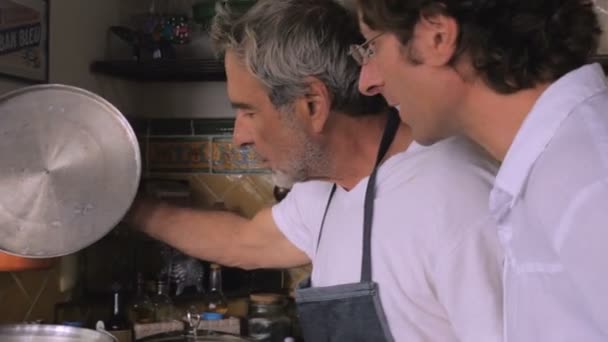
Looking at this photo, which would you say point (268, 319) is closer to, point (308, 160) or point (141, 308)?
point (141, 308)

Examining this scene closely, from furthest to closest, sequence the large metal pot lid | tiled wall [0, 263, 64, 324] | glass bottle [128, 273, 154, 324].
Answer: glass bottle [128, 273, 154, 324] → tiled wall [0, 263, 64, 324] → the large metal pot lid

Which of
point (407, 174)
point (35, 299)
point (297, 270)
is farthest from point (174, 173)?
point (407, 174)

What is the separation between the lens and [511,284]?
0.79m

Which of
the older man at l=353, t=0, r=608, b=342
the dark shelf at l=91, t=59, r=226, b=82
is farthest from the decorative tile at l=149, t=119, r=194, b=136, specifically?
the older man at l=353, t=0, r=608, b=342

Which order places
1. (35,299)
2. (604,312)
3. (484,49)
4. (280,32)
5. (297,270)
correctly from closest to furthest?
(604,312) → (484,49) → (280,32) → (35,299) → (297,270)

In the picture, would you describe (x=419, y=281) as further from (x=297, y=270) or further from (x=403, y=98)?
(x=297, y=270)

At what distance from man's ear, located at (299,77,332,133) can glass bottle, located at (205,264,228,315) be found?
3.13 ft

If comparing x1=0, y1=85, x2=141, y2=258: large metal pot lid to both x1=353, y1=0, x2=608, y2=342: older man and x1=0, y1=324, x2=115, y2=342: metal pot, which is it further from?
x1=353, y1=0, x2=608, y2=342: older man

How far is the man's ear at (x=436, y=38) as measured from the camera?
879 mm

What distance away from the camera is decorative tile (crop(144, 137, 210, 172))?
2490 mm

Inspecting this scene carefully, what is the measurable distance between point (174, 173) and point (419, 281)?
1420 mm

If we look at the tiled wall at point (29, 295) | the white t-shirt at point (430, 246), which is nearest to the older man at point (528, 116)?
the white t-shirt at point (430, 246)

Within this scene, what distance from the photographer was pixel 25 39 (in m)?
1.83

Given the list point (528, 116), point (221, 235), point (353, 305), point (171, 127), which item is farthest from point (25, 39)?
point (528, 116)
